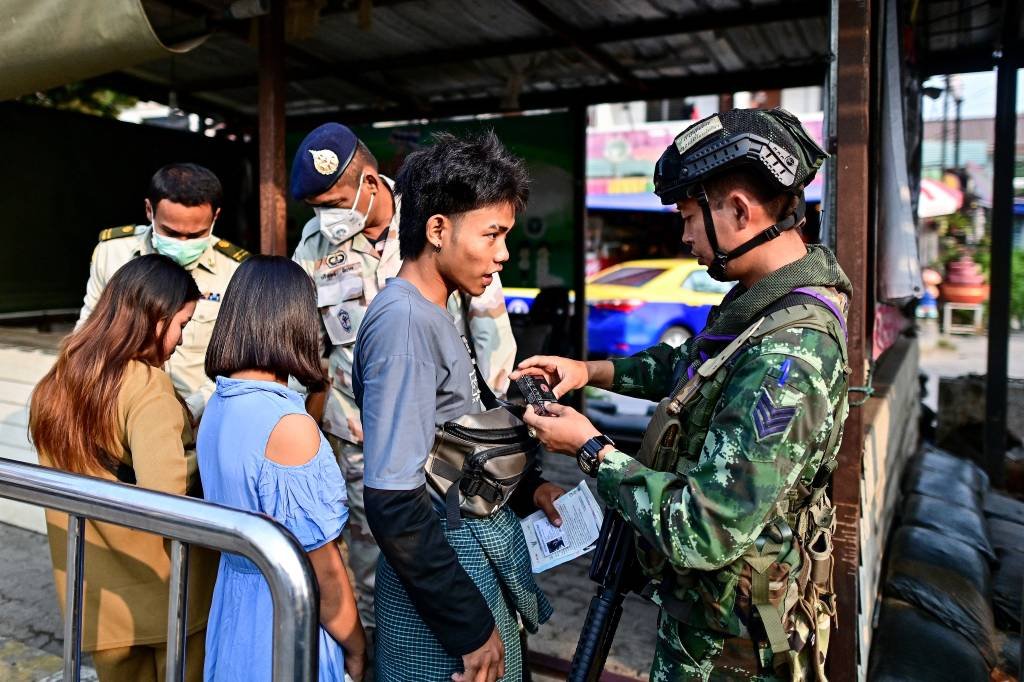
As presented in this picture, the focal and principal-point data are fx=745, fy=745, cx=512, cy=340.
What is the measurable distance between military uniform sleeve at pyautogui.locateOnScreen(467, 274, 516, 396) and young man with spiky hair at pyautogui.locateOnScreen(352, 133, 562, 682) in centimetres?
59

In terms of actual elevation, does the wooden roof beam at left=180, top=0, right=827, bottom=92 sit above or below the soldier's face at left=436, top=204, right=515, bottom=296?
above

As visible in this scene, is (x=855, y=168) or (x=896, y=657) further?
(x=896, y=657)

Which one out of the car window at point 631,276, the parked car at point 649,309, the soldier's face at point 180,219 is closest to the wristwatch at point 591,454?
the soldier's face at point 180,219

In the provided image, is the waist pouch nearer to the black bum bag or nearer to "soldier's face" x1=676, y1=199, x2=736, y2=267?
the black bum bag

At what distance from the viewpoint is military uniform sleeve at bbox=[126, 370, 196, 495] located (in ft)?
6.12

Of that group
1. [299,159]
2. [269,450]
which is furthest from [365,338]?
[299,159]

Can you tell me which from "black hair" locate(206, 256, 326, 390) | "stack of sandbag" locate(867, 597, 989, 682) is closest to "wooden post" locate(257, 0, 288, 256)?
"black hair" locate(206, 256, 326, 390)

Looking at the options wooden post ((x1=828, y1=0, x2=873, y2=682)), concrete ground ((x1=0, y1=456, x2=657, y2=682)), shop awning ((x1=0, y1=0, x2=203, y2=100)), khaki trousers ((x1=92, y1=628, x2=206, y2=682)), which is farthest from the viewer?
concrete ground ((x1=0, y1=456, x2=657, y2=682))

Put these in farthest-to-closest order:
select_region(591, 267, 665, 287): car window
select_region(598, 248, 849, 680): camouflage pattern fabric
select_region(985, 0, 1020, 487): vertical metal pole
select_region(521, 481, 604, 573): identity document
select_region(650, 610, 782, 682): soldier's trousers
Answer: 1. select_region(591, 267, 665, 287): car window
2. select_region(985, 0, 1020, 487): vertical metal pole
3. select_region(521, 481, 604, 573): identity document
4. select_region(650, 610, 782, 682): soldier's trousers
5. select_region(598, 248, 849, 680): camouflage pattern fabric

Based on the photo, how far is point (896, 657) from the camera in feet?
8.79

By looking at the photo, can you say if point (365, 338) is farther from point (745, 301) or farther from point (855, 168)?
point (855, 168)

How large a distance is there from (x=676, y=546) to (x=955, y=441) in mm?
5939

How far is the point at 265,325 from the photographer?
1749mm

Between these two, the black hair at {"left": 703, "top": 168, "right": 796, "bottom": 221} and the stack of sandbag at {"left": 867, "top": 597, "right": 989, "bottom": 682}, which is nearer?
the black hair at {"left": 703, "top": 168, "right": 796, "bottom": 221}
